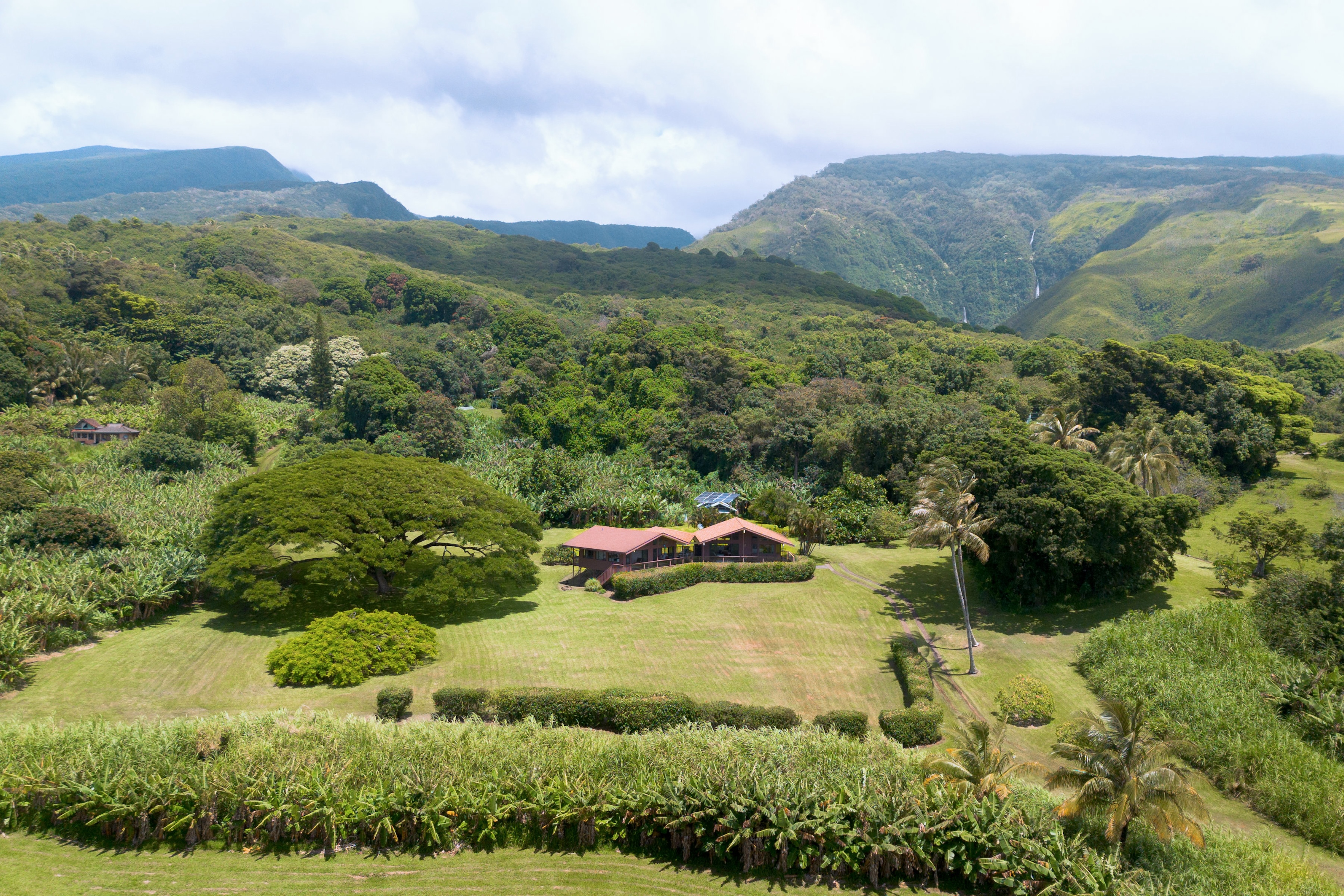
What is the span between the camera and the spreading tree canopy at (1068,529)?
32.9m

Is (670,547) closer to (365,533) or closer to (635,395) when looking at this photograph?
(365,533)

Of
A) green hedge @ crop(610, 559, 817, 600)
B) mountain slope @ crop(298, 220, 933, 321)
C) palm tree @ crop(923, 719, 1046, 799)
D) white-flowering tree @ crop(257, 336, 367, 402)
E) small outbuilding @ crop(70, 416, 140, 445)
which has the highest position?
mountain slope @ crop(298, 220, 933, 321)

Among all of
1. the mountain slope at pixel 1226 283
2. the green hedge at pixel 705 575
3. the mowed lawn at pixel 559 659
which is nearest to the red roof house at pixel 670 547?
the green hedge at pixel 705 575

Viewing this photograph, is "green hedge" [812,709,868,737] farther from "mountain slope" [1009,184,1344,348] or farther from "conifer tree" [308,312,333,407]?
"mountain slope" [1009,184,1344,348]

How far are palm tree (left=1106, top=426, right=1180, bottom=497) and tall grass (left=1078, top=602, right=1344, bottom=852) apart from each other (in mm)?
12733

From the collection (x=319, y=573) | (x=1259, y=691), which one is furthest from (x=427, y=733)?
(x=1259, y=691)

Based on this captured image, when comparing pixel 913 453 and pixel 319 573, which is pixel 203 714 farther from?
pixel 913 453

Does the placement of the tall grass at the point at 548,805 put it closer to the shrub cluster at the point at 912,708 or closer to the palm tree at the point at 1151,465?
the shrub cluster at the point at 912,708

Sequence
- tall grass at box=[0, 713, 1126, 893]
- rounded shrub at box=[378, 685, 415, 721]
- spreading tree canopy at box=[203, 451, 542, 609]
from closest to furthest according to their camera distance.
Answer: tall grass at box=[0, 713, 1126, 893], rounded shrub at box=[378, 685, 415, 721], spreading tree canopy at box=[203, 451, 542, 609]

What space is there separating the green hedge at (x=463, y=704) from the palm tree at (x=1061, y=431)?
129 ft

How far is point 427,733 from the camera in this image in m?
21.7

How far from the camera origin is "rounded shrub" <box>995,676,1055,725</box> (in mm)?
26328

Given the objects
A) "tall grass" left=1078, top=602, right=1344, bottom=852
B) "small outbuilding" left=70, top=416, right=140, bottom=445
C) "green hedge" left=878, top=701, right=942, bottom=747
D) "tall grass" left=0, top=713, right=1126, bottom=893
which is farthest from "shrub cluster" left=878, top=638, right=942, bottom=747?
"small outbuilding" left=70, top=416, right=140, bottom=445

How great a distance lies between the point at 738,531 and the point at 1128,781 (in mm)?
29849
